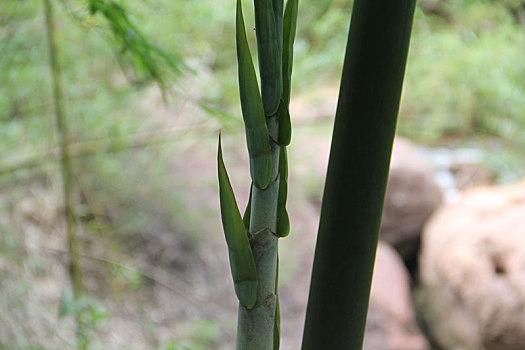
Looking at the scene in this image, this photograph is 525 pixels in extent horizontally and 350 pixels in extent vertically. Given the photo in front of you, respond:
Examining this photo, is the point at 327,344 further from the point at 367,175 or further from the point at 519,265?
the point at 519,265

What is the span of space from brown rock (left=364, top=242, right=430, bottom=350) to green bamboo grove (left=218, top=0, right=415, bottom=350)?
1.42 m

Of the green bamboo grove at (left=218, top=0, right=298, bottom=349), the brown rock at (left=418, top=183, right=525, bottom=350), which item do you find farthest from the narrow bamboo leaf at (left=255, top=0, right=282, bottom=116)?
the brown rock at (left=418, top=183, right=525, bottom=350)

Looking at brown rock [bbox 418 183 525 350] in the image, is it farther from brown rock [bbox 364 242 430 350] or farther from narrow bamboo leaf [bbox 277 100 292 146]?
narrow bamboo leaf [bbox 277 100 292 146]

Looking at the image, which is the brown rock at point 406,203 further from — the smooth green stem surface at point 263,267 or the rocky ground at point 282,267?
the smooth green stem surface at point 263,267

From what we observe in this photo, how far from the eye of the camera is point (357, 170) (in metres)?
0.25

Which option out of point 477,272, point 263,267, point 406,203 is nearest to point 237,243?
point 263,267

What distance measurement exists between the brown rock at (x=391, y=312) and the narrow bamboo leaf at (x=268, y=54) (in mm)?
1475

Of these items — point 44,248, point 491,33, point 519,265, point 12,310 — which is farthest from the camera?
point 491,33

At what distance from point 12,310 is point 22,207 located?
36 cm

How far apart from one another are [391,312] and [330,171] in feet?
5.30

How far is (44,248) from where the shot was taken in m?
1.14

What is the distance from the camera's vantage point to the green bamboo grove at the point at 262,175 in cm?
24

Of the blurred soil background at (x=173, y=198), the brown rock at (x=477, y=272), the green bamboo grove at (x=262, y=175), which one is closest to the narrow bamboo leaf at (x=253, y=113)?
the green bamboo grove at (x=262, y=175)

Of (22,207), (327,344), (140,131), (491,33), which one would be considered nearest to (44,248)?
(22,207)
